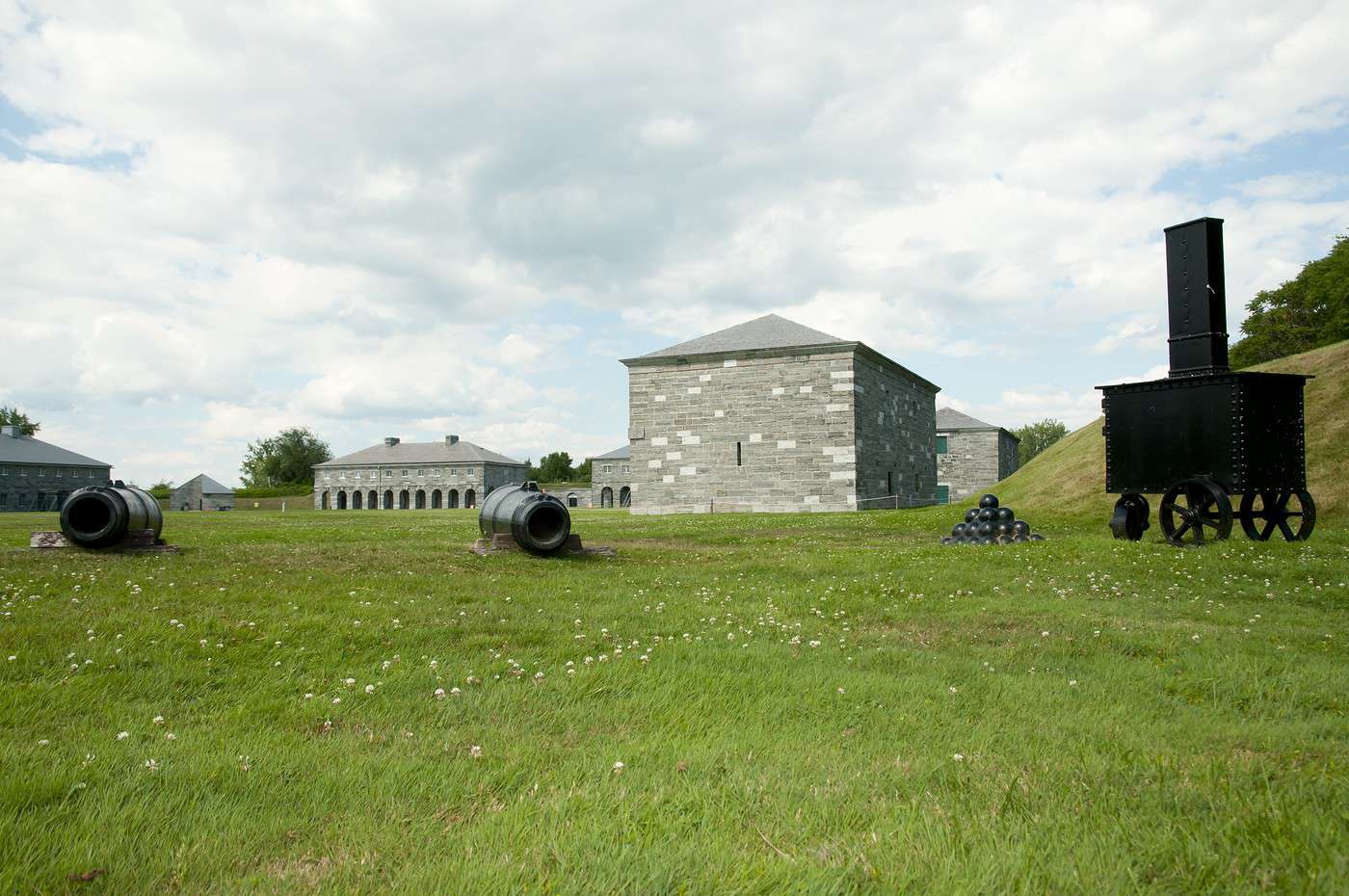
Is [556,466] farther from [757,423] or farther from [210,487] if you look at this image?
[757,423]

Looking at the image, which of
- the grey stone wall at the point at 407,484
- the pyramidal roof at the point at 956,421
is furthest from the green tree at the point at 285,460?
the pyramidal roof at the point at 956,421

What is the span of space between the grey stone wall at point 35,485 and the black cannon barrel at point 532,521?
233 feet

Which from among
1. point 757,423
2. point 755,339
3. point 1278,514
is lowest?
point 1278,514

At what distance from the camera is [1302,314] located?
47.9 meters

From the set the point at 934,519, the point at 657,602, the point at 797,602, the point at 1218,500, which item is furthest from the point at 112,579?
the point at 934,519

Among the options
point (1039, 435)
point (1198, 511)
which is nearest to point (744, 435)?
point (1198, 511)

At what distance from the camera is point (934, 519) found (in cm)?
2317

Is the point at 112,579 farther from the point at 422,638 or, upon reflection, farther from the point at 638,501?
the point at 638,501

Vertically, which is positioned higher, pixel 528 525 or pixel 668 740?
pixel 528 525

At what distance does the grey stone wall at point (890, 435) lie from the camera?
3650 cm

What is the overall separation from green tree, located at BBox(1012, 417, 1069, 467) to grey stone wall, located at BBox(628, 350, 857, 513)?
95036mm

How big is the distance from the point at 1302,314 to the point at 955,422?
26686 mm

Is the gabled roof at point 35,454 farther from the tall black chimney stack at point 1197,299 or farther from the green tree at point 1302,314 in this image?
the green tree at point 1302,314

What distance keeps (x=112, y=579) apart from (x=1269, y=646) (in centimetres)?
1148
